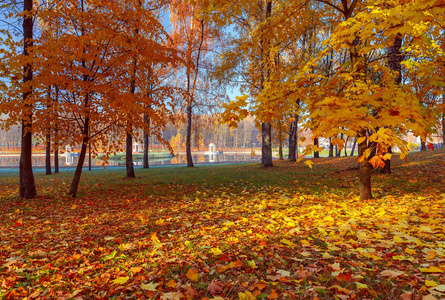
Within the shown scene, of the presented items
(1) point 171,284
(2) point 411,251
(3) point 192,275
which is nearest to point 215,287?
(3) point 192,275

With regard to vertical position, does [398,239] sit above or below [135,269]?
above

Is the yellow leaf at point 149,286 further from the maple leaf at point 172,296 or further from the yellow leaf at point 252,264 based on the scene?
the yellow leaf at point 252,264

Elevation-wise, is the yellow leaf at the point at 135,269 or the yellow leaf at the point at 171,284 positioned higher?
the yellow leaf at the point at 171,284

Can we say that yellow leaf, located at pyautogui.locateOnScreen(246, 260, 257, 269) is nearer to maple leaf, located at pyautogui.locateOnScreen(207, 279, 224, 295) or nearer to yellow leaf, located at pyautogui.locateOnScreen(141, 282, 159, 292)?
maple leaf, located at pyautogui.locateOnScreen(207, 279, 224, 295)

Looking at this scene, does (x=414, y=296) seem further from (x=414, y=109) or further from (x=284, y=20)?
(x=284, y=20)

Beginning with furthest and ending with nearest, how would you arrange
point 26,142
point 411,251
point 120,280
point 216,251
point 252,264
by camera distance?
point 26,142 < point 216,251 < point 411,251 < point 252,264 < point 120,280

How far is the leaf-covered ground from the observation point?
2078mm

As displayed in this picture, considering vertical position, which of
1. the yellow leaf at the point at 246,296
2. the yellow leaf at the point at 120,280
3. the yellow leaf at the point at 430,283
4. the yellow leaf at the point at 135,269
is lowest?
the yellow leaf at the point at 135,269

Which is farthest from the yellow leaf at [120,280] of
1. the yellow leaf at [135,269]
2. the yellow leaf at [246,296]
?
the yellow leaf at [246,296]

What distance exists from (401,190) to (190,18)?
1638 cm

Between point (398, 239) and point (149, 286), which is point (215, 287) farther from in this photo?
point (398, 239)

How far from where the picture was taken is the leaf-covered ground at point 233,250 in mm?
2078

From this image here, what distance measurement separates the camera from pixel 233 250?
280 cm

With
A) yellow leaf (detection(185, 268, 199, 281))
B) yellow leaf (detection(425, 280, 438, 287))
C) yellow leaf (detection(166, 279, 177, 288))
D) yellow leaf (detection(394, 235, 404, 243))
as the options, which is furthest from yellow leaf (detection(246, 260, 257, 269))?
yellow leaf (detection(394, 235, 404, 243))
